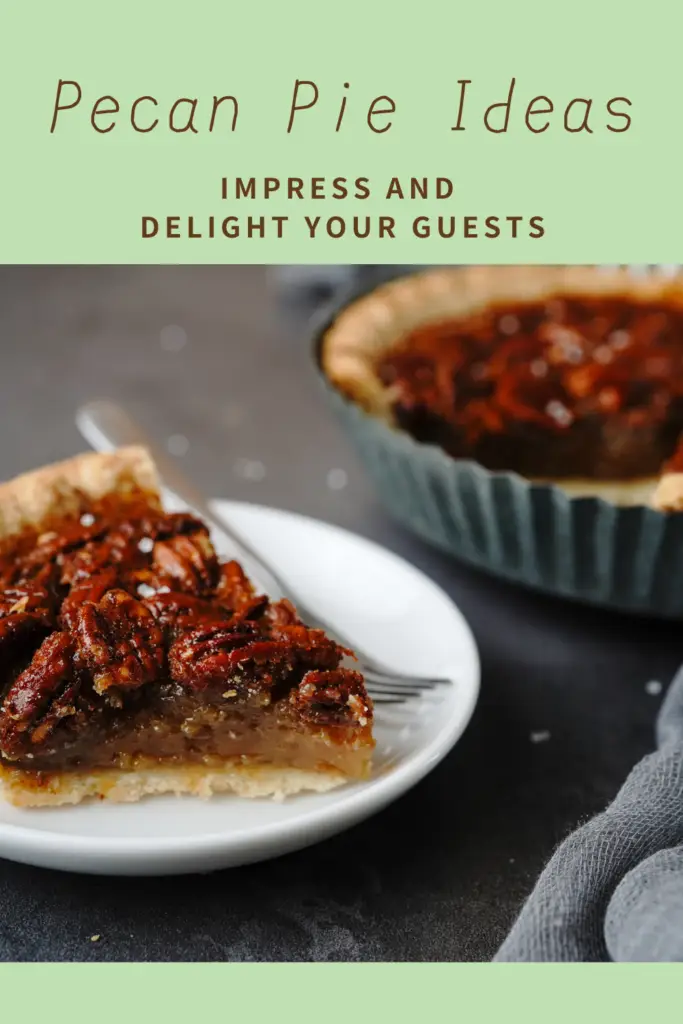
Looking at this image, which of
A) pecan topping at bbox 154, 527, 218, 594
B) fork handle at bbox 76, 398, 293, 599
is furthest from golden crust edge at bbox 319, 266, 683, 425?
pecan topping at bbox 154, 527, 218, 594

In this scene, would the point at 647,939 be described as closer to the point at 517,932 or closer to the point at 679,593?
the point at 517,932

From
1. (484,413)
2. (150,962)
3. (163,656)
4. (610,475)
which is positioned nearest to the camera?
(150,962)

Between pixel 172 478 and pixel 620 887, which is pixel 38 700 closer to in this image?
pixel 172 478

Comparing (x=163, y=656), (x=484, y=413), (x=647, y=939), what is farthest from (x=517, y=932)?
(x=484, y=413)

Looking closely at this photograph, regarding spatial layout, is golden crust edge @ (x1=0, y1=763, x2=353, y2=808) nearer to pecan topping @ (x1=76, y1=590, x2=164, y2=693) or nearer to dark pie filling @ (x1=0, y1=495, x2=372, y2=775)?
dark pie filling @ (x1=0, y1=495, x2=372, y2=775)

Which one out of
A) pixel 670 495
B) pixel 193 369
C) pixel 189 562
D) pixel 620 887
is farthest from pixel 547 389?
pixel 620 887
